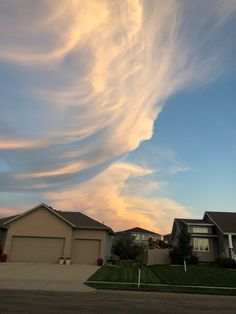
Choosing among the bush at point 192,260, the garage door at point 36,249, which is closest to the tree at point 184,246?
the bush at point 192,260

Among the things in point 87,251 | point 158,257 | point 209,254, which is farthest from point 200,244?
point 87,251

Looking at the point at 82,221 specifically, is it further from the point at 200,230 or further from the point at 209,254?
the point at 209,254

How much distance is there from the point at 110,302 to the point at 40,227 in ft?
73.0

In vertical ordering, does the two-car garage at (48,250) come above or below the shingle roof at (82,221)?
below

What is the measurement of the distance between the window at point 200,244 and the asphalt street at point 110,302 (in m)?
22.6

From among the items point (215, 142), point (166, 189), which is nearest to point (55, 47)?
point (215, 142)

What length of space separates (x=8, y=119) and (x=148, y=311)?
54.5 ft

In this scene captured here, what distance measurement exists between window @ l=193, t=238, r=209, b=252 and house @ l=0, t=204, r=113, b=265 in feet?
36.7

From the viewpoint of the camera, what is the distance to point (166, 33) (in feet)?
53.9

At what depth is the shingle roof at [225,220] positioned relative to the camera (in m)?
34.4

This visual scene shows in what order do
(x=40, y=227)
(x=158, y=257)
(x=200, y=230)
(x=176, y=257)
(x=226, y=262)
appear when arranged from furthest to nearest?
(x=200, y=230) → (x=158, y=257) → (x=176, y=257) → (x=40, y=227) → (x=226, y=262)

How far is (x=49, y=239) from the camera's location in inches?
1265

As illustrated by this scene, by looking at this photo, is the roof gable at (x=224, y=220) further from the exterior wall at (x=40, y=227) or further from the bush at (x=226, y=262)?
the exterior wall at (x=40, y=227)

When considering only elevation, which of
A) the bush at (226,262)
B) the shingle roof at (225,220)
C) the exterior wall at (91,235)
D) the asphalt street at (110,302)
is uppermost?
the shingle roof at (225,220)
